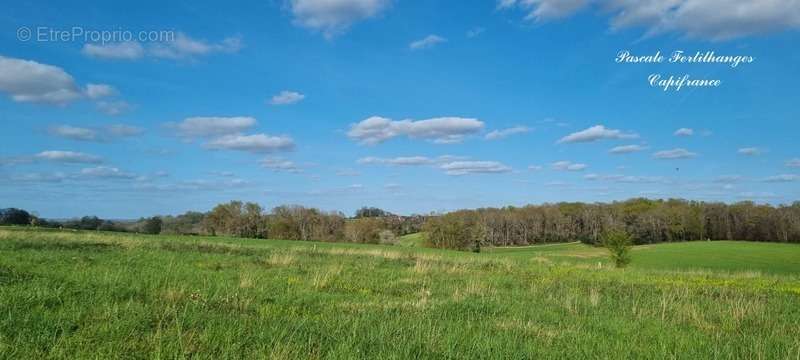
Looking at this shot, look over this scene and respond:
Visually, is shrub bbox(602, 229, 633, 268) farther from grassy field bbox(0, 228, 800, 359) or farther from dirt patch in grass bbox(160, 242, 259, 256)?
grassy field bbox(0, 228, 800, 359)

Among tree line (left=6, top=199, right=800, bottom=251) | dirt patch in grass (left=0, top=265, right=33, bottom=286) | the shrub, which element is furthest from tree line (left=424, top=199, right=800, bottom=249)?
dirt patch in grass (left=0, top=265, right=33, bottom=286)

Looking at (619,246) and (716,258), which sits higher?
(619,246)

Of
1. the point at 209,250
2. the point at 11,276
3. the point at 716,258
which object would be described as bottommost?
the point at 716,258

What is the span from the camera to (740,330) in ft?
28.0

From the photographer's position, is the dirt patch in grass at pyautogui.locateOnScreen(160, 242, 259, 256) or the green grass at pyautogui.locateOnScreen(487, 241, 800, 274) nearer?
the dirt patch in grass at pyautogui.locateOnScreen(160, 242, 259, 256)

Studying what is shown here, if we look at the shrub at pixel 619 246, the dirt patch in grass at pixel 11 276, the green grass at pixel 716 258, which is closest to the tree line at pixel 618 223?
the green grass at pixel 716 258

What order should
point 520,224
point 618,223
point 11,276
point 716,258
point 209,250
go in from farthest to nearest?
point 520,224, point 618,223, point 716,258, point 209,250, point 11,276

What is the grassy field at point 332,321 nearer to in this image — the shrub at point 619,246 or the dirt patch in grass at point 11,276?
the dirt patch in grass at point 11,276

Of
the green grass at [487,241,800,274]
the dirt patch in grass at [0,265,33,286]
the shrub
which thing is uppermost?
the dirt patch in grass at [0,265,33,286]

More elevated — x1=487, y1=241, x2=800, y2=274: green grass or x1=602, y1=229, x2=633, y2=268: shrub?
x1=602, y1=229, x2=633, y2=268: shrub

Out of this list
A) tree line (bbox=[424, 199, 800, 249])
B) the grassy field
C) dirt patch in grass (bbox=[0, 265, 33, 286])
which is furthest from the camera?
tree line (bbox=[424, 199, 800, 249])

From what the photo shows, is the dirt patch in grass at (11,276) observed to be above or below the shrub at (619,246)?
above

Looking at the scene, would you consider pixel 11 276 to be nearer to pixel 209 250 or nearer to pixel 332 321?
pixel 332 321

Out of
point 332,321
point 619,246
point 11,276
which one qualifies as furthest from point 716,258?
point 11,276
